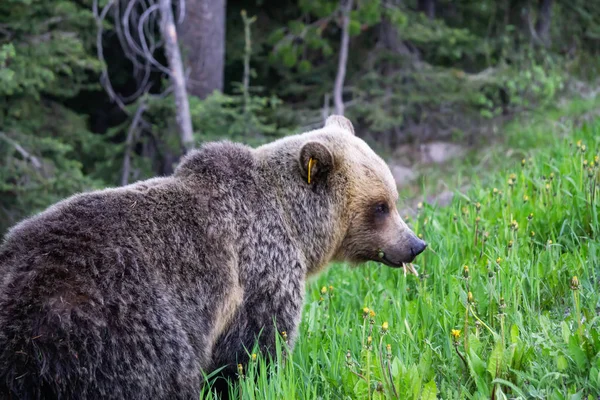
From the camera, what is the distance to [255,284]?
406cm

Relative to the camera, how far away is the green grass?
342 centimetres

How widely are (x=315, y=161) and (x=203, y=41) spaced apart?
7.42 meters

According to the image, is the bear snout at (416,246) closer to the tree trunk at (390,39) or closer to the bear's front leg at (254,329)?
the bear's front leg at (254,329)

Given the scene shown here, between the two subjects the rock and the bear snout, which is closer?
the bear snout

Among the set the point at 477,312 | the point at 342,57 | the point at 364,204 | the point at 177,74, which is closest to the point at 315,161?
the point at 364,204

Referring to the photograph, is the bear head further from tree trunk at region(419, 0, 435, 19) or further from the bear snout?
tree trunk at region(419, 0, 435, 19)

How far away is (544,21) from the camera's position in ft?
46.8

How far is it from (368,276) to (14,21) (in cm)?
601

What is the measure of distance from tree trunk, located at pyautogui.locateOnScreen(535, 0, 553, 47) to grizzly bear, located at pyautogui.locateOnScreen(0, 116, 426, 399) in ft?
34.9

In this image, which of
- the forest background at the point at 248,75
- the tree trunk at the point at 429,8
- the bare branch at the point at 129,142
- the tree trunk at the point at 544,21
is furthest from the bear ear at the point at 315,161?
the tree trunk at the point at 544,21

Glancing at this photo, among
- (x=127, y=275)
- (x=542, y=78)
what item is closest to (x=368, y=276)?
(x=127, y=275)

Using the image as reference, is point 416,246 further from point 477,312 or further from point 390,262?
point 477,312

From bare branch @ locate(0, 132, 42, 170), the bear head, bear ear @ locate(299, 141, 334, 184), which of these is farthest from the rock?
bear ear @ locate(299, 141, 334, 184)

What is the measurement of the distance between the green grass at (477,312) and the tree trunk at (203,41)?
236 inches
